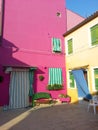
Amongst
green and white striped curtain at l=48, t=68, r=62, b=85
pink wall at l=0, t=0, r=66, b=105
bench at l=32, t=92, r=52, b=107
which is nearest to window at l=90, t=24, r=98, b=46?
pink wall at l=0, t=0, r=66, b=105

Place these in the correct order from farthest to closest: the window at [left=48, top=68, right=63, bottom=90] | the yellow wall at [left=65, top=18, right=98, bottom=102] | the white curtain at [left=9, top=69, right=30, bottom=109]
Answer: the window at [left=48, top=68, right=63, bottom=90]
the white curtain at [left=9, top=69, right=30, bottom=109]
the yellow wall at [left=65, top=18, right=98, bottom=102]

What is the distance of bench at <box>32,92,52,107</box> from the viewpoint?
12016 mm

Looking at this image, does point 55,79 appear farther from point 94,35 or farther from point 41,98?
point 94,35

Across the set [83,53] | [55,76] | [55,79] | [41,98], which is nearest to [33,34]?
[55,76]

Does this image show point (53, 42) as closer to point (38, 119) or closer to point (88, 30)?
point (88, 30)

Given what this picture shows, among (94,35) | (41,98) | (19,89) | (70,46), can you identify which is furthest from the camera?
(70,46)

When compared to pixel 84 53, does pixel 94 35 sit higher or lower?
higher

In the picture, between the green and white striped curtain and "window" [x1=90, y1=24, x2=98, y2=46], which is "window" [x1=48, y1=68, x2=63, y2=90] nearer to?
the green and white striped curtain

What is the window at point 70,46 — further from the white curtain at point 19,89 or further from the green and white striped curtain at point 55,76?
the white curtain at point 19,89

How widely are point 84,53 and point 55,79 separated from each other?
3.17 metres

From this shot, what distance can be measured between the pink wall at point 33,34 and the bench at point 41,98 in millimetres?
460

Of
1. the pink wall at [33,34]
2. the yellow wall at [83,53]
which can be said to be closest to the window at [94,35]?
the yellow wall at [83,53]

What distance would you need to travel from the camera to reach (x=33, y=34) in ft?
42.9

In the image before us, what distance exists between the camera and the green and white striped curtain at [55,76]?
13341 mm
